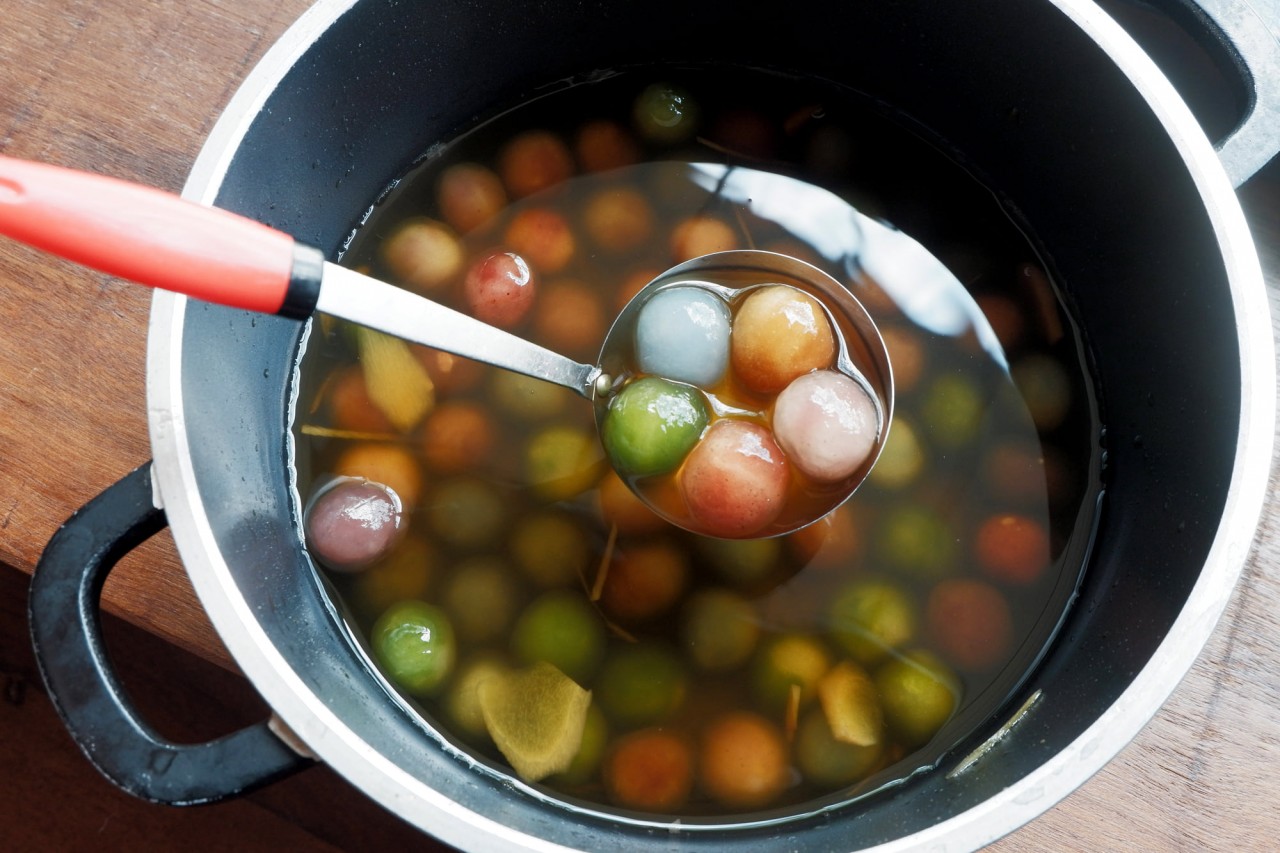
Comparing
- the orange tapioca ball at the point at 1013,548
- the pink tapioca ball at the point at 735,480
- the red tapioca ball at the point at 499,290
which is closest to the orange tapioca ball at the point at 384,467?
the red tapioca ball at the point at 499,290

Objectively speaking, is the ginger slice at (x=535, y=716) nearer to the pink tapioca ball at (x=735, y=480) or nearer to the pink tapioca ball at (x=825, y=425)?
the pink tapioca ball at (x=735, y=480)

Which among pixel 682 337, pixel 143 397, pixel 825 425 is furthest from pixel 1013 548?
pixel 143 397

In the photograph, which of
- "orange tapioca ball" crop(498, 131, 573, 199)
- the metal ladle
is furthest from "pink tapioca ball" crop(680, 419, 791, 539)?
"orange tapioca ball" crop(498, 131, 573, 199)

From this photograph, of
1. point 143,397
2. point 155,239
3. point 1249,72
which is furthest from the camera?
point 143,397

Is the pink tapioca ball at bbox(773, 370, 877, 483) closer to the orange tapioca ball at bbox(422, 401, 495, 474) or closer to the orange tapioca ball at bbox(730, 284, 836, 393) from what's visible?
the orange tapioca ball at bbox(730, 284, 836, 393)

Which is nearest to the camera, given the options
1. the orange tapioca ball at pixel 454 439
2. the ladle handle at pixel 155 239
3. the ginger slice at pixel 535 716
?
the ladle handle at pixel 155 239

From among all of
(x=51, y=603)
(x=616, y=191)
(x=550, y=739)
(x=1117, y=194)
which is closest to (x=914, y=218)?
(x=1117, y=194)

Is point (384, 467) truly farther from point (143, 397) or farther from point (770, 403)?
point (770, 403)
